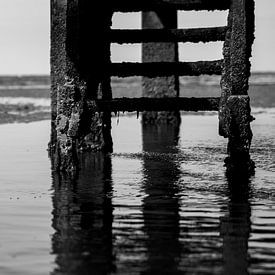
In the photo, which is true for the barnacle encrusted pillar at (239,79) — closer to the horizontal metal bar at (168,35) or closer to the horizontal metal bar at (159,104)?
the horizontal metal bar at (159,104)

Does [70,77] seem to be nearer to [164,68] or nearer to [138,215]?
[164,68]

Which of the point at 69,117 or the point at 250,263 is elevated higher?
A: the point at 69,117

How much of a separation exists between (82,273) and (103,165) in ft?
16.4

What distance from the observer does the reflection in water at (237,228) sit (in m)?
4.47

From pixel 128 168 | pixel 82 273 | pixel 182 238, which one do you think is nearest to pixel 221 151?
pixel 128 168

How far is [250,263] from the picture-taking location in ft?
14.7

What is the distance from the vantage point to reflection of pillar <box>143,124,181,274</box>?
180 inches

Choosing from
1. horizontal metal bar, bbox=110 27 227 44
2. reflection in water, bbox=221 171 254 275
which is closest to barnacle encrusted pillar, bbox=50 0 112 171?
A: horizontal metal bar, bbox=110 27 227 44

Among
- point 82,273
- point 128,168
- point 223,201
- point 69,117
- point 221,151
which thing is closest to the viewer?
point 82,273

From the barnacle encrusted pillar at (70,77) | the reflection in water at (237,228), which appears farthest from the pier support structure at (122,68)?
the reflection in water at (237,228)

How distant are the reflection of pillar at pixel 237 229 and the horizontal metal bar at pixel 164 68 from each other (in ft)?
5.60

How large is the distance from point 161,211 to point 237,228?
81cm

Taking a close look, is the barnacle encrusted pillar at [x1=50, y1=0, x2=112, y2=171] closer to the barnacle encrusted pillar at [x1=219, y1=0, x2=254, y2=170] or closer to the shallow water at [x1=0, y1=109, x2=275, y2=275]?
the shallow water at [x1=0, y1=109, x2=275, y2=275]

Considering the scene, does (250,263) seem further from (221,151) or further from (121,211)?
(221,151)
